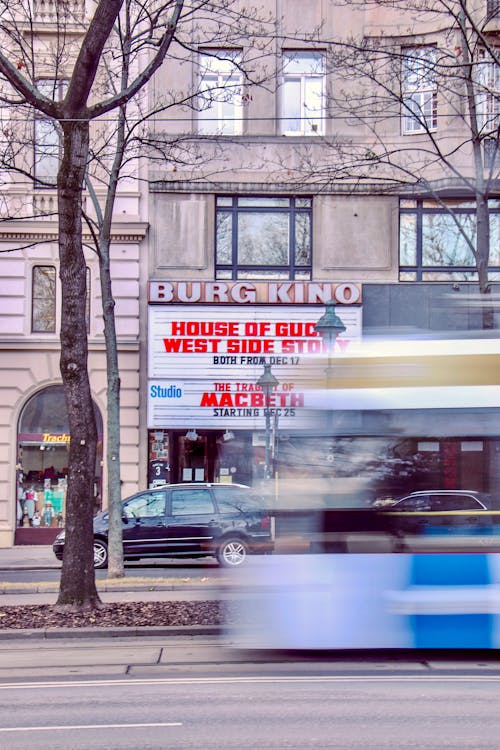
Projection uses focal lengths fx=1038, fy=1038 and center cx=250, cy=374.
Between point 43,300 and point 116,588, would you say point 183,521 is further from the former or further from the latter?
point 43,300

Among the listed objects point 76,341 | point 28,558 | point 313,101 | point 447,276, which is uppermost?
point 313,101

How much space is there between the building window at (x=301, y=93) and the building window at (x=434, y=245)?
10.5ft

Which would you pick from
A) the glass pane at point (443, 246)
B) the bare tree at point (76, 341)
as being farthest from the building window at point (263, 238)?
the bare tree at point (76, 341)

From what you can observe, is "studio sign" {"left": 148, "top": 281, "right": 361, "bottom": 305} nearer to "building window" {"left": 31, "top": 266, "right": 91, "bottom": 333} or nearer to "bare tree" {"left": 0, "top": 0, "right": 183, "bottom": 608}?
"building window" {"left": 31, "top": 266, "right": 91, "bottom": 333}

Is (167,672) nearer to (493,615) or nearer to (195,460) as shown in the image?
(493,615)

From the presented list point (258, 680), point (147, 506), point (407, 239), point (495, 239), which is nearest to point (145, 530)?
point (147, 506)

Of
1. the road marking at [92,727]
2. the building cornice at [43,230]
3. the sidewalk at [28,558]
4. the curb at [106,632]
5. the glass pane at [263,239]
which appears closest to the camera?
the road marking at [92,727]

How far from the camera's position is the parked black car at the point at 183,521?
20172 millimetres

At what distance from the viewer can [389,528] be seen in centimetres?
977

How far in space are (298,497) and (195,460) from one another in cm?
1666

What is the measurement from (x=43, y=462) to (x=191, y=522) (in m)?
7.09

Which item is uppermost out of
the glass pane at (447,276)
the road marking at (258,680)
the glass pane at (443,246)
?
the glass pane at (443,246)

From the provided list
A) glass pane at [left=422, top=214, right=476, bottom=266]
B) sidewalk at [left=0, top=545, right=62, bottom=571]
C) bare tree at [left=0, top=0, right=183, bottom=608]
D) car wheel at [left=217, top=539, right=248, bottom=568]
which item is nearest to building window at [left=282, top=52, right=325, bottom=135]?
glass pane at [left=422, top=214, right=476, bottom=266]

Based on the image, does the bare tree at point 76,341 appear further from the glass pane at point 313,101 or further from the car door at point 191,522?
the glass pane at point 313,101
